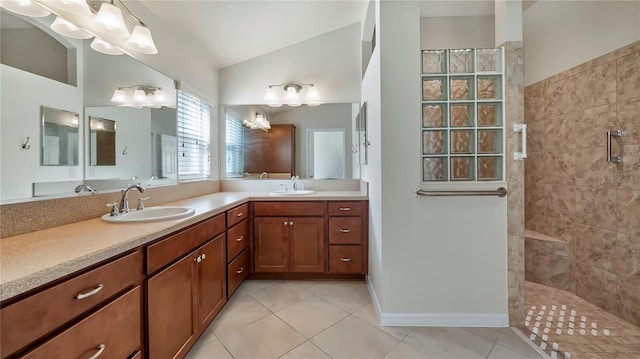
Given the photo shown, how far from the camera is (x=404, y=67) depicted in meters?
1.85

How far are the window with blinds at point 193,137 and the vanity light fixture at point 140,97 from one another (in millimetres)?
272

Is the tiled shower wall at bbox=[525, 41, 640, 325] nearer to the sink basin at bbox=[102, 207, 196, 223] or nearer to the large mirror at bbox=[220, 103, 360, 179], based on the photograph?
the large mirror at bbox=[220, 103, 360, 179]

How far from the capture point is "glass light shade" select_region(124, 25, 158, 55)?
166 cm

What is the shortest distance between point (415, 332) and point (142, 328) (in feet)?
5.35

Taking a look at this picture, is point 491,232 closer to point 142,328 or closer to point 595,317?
point 595,317

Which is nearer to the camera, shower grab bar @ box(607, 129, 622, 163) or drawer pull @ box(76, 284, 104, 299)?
drawer pull @ box(76, 284, 104, 299)

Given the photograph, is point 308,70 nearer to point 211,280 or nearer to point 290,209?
point 290,209

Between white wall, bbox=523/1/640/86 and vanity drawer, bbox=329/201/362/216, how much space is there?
2.26 metres

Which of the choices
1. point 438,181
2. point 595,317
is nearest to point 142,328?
point 438,181

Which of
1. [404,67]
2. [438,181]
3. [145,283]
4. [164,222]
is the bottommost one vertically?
[145,283]

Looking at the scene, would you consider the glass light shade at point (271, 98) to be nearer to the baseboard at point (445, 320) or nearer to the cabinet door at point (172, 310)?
the cabinet door at point (172, 310)

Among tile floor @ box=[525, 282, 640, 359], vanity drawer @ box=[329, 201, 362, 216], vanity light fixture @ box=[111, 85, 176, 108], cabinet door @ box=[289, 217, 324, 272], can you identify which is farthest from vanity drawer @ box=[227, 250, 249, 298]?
tile floor @ box=[525, 282, 640, 359]

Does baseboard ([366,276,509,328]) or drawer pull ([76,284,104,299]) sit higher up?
drawer pull ([76,284,104,299])

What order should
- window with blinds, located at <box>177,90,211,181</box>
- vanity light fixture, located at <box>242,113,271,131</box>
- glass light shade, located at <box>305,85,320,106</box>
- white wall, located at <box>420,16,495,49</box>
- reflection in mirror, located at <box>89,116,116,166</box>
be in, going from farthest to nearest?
vanity light fixture, located at <box>242,113,271,131</box>, glass light shade, located at <box>305,85,320,106</box>, white wall, located at <box>420,16,495,49</box>, window with blinds, located at <box>177,90,211,181</box>, reflection in mirror, located at <box>89,116,116,166</box>
